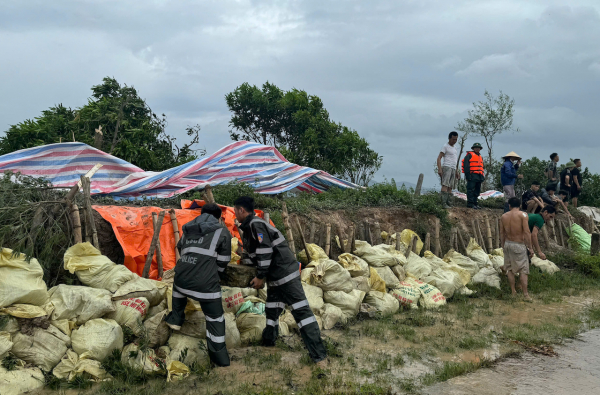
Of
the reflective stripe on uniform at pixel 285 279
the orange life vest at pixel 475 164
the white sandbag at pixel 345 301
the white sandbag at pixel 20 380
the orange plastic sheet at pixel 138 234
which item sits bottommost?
the white sandbag at pixel 20 380

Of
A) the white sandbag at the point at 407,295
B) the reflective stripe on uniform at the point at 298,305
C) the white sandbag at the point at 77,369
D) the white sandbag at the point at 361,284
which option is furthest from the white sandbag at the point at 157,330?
the white sandbag at the point at 407,295

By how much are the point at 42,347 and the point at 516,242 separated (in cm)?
649

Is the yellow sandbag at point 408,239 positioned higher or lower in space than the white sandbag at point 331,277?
higher

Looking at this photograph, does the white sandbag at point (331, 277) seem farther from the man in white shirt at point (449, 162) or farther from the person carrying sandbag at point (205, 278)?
the man in white shirt at point (449, 162)

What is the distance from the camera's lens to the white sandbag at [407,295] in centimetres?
653

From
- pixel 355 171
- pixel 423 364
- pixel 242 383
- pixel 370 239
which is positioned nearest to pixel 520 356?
pixel 423 364

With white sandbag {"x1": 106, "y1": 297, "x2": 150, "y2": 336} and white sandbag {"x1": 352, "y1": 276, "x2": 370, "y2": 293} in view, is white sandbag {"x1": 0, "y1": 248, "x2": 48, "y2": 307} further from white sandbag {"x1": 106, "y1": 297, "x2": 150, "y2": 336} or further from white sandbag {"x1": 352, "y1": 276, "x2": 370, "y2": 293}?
Answer: white sandbag {"x1": 352, "y1": 276, "x2": 370, "y2": 293}

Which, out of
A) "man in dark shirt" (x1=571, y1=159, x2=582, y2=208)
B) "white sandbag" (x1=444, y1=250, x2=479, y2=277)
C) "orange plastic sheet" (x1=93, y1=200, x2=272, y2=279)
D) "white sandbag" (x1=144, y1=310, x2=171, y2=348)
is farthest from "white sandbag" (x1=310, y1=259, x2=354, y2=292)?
"man in dark shirt" (x1=571, y1=159, x2=582, y2=208)

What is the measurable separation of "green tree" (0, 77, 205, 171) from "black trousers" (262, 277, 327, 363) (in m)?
7.47

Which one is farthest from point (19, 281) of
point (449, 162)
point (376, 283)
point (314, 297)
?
point (449, 162)

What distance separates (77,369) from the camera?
381 cm

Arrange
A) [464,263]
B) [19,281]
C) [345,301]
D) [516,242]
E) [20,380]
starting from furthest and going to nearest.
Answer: [464,263], [516,242], [345,301], [19,281], [20,380]

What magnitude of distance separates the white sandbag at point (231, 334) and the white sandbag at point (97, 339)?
99cm

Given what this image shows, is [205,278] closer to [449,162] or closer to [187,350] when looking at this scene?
[187,350]
